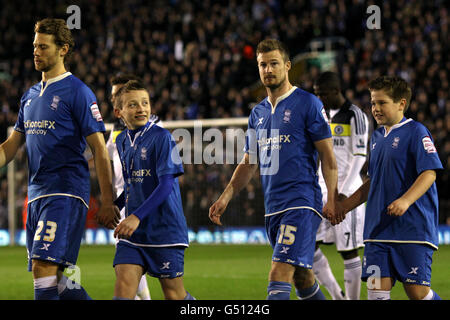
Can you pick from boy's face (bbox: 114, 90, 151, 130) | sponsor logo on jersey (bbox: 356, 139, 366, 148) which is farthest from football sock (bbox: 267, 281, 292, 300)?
sponsor logo on jersey (bbox: 356, 139, 366, 148)

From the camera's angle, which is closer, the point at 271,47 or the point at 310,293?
the point at 271,47

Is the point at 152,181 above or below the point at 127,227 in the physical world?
above

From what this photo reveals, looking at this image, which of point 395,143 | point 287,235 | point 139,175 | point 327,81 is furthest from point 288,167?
point 327,81

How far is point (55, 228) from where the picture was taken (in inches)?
193

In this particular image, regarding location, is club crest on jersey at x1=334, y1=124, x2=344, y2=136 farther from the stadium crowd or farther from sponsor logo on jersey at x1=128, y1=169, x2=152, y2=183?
the stadium crowd

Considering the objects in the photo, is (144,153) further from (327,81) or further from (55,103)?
(327,81)

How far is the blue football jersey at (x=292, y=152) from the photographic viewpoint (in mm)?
5199

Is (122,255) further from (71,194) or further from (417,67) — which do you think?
(417,67)

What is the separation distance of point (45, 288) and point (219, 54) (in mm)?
17238

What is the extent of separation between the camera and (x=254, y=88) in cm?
2156

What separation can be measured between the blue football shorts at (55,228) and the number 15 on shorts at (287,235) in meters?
1.38

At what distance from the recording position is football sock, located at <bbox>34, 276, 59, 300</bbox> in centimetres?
483

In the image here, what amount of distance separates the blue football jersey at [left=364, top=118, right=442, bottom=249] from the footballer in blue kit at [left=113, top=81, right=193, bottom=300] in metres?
1.37

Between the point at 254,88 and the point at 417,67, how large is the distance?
5226mm
